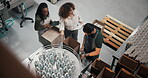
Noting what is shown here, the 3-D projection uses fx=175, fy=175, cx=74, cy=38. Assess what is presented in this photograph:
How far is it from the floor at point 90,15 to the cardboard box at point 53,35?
0.85 meters

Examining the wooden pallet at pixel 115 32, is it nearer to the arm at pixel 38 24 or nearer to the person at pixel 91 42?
the person at pixel 91 42

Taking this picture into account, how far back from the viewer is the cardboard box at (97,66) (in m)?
2.95

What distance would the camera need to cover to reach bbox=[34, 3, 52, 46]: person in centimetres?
339

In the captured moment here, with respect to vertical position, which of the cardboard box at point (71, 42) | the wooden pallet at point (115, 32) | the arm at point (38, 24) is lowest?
the wooden pallet at point (115, 32)

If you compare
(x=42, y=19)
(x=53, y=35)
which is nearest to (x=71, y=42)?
(x=53, y=35)

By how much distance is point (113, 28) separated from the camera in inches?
191

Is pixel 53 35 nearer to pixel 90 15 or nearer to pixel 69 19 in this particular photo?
pixel 69 19

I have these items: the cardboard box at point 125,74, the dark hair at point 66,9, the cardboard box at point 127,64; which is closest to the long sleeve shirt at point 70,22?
the dark hair at point 66,9

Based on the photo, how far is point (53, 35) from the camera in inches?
147

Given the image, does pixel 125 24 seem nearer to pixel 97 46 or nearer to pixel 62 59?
pixel 97 46

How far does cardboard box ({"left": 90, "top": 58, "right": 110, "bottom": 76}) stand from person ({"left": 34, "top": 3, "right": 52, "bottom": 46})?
1.20m

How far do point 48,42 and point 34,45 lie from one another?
0.95 metres

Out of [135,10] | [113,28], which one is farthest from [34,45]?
[135,10]

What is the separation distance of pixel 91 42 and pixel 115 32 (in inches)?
76.5
